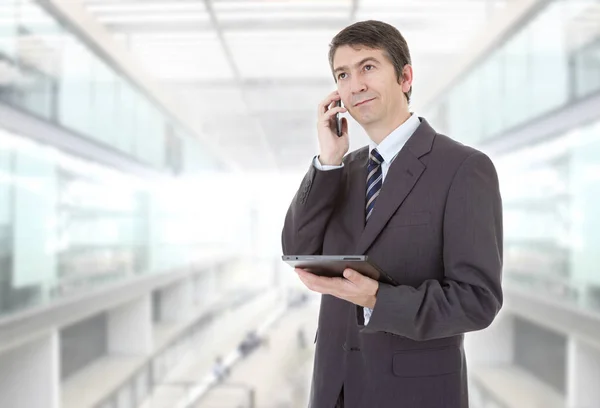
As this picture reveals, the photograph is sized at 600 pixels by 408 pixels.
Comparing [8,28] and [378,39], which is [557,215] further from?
[8,28]

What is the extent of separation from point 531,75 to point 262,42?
Answer: 2.88m

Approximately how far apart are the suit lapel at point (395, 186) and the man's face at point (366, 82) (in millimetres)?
102

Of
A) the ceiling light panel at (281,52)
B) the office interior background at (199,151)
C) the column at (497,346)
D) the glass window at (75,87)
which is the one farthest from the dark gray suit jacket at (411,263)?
the column at (497,346)

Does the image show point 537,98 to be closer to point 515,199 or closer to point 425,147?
point 515,199

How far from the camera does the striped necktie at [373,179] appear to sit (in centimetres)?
122

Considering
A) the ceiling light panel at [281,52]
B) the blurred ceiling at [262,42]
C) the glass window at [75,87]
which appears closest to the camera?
the glass window at [75,87]

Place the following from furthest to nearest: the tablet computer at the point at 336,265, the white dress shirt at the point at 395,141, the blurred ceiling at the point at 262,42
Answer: the blurred ceiling at the point at 262,42, the white dress shirt at the point at 395,141, the tablet computer at the point at 336,265

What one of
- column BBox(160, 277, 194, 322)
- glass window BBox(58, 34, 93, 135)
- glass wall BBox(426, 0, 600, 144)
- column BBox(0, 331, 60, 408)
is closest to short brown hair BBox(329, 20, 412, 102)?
glass wall BBox(426, 0, 600, 144)

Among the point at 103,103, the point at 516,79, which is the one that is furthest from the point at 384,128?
the point at 103,103

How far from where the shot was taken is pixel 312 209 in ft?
3.93

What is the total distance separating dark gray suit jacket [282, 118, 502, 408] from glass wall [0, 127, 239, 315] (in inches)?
129

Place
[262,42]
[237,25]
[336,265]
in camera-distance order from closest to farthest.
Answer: [336,265]
[237,25]
[262,42]

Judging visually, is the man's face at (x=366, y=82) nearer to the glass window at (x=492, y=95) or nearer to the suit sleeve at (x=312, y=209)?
the suit sleeve at (x=312, y=209)

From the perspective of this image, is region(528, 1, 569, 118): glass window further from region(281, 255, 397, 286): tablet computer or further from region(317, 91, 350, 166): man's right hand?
region(281, 255, 397, 286): tablet computer
